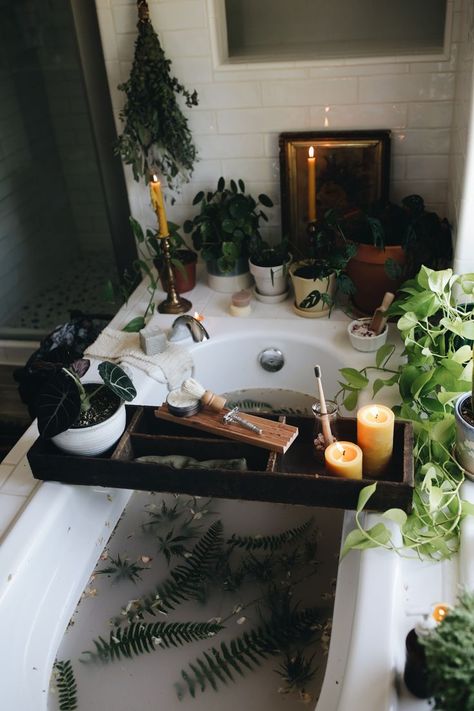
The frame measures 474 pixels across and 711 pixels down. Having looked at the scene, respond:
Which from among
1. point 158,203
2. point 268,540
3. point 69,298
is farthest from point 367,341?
point 69,298

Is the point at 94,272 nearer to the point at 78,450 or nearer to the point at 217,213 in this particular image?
the point at 217,213

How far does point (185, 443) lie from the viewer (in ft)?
5.90

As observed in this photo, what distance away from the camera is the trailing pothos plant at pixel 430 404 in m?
1.54

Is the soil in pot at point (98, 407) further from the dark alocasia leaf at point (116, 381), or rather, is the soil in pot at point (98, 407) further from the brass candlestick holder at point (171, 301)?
the brass candlestick holder at point (171, 301)

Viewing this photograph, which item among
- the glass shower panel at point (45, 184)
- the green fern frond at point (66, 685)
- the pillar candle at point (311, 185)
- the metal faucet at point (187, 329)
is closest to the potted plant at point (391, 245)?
the pillar candle at point (311, 185)

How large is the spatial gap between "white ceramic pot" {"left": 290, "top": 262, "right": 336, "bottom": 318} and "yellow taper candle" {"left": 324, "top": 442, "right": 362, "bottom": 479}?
82 cm

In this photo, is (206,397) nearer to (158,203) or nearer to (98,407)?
(98,407)

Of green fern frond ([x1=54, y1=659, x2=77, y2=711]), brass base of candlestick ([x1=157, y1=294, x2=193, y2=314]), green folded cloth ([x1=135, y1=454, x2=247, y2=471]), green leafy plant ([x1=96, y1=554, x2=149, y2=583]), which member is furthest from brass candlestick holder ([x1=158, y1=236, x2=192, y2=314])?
green fern frond ([x1=54, y1=659, x2=77, y2=711])

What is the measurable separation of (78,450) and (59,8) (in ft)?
6.88

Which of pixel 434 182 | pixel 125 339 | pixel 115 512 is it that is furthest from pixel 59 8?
pixel 115 512

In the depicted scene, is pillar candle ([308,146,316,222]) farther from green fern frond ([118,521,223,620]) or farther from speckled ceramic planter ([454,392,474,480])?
green fern frond ([118,521,223,620])

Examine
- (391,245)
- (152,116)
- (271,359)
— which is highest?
(152,116)

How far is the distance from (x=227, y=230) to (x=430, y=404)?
104 centimetres

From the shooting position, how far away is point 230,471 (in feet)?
5.48
